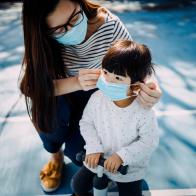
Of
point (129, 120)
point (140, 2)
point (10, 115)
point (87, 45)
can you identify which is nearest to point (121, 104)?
point (129, 120)

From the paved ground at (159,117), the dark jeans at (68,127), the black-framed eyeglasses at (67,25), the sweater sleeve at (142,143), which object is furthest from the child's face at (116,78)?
the paved ground at (159,117)

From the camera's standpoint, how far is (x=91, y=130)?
1.56 metres

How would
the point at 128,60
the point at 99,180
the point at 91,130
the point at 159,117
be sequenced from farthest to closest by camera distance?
the point at 159,117, the point at 91,130, the point at 99,180, the point at 128,60

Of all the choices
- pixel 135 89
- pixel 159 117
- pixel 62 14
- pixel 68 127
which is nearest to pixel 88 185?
pixel 68 127

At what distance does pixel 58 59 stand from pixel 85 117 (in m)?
0.36

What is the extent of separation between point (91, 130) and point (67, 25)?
50 centimetres

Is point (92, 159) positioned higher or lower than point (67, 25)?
lower

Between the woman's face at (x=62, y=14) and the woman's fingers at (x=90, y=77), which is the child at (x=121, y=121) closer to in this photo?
the woman's fingers at (x=90, y=77)

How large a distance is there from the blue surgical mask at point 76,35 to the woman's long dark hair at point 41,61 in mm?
73

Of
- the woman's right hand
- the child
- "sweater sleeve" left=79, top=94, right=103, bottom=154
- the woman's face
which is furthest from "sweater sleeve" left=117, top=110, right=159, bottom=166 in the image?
the woman's face

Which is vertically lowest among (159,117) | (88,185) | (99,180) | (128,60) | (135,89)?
(159,117)

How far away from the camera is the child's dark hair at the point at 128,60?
1.32m

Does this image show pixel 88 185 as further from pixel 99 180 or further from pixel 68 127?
pixel 68 127

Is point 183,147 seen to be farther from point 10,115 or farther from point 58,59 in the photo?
point 10,115
